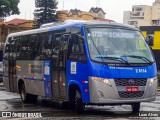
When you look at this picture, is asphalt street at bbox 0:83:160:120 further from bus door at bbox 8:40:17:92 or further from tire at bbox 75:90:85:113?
bus door at bbox 8:40:17:92

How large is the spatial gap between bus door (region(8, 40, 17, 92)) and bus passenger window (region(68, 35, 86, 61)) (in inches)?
213

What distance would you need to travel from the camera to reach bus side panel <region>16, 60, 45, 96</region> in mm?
16297

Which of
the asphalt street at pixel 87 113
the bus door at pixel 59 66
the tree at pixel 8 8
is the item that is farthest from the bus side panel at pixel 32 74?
the tree at pixel 8 8

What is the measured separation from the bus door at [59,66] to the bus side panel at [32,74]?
1086 mm

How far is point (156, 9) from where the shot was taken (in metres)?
115

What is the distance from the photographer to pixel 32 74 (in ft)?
56.2

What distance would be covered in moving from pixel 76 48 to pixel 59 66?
1167 mm

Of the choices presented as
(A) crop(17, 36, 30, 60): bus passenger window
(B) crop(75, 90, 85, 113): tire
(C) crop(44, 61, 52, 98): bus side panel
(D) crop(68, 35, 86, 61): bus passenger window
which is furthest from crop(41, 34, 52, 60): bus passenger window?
(B) crop(75, 90, 85, 113): tire

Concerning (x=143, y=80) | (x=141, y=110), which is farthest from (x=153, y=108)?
(x=143, y=80)

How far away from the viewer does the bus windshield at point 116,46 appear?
1325 centimetres

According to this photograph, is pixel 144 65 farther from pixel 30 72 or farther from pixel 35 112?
pixel 30 72

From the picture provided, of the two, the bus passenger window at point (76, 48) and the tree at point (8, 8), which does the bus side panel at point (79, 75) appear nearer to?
the bus passenger window at point (76, 48)

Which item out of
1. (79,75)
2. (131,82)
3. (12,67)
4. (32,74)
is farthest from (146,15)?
(131,82)

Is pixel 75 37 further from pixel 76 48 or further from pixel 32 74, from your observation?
pixel 32 74
